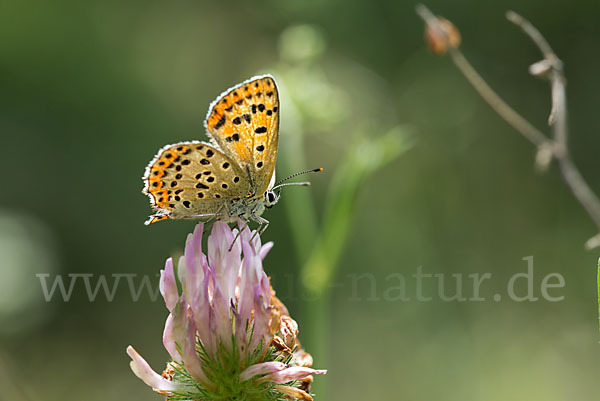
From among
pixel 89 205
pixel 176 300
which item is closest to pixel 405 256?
pixel 89 205

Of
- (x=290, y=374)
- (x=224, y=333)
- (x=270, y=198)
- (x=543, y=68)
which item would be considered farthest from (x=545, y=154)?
(x=224, y=333)

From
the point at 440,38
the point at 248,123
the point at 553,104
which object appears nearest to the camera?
the point at 553,104

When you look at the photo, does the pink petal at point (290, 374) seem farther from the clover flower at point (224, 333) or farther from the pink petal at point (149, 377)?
the pink petal at point (149, 377)

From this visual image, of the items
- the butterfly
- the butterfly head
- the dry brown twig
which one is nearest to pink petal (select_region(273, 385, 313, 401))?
the butterfly

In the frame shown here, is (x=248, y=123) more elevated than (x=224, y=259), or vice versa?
(x=248, y=123)

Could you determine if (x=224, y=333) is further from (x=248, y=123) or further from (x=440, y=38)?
(x=440, y=38)

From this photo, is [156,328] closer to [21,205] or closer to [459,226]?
[21,205]
